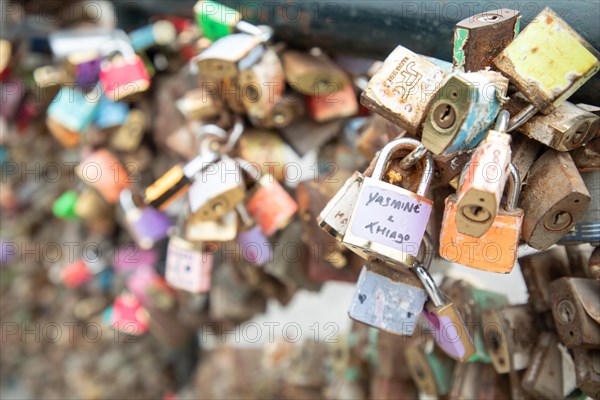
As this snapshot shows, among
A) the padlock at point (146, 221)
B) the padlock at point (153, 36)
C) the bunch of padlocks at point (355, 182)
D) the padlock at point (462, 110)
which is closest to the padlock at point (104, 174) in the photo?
the bunch of padlocks at point (355, 182)

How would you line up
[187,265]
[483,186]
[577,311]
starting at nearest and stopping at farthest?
[483,186] → [577,311] → [187,265]

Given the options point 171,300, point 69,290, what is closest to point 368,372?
point 171,300

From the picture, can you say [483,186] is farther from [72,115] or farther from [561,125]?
[72,115]

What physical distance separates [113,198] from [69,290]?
1.08 m

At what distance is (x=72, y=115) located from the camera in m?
1.50

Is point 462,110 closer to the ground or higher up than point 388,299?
higher up

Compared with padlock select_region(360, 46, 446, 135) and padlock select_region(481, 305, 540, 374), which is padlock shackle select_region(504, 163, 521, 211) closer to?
padlock select_region(360, 46, 446, 135)

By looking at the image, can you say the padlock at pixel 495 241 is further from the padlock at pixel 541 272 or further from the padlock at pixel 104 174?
the padlock at pixel 104 174

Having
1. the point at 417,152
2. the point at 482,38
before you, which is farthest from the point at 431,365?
the point at 482,38

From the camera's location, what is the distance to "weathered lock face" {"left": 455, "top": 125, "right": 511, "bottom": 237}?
591 millimetres

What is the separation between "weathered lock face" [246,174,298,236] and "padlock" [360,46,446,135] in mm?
382

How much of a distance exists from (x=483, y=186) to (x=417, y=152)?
0.54ft

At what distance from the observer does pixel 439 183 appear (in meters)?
0.77

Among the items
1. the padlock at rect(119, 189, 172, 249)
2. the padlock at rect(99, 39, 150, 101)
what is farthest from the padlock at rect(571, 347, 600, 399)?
the padlock at rect(99, 39, 150, 101)
